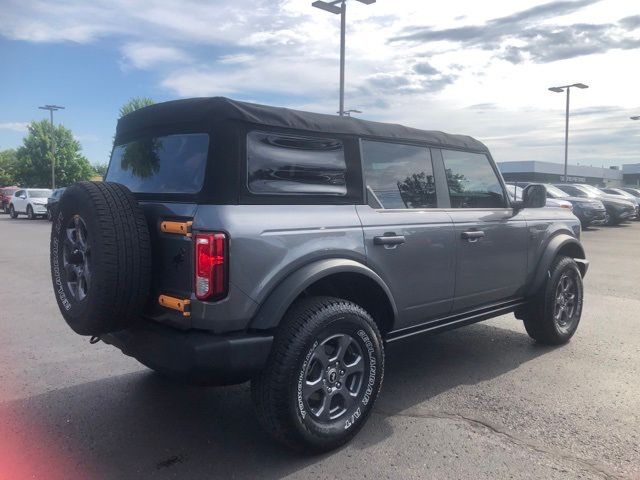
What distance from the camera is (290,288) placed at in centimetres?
299

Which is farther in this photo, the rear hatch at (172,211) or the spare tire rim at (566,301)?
the spare tire rim at (566,301)

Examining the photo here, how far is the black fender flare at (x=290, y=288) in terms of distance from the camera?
2.94 meters

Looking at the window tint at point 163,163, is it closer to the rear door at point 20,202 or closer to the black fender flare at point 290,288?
the black fender flare at point 290,288

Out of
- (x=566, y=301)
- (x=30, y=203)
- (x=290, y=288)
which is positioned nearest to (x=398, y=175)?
(x=290, y=288)

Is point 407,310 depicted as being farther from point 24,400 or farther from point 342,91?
point 342,91

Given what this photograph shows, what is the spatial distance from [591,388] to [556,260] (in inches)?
55.6

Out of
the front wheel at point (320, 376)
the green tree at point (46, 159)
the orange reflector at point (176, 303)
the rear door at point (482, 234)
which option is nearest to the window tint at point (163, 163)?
the orange reflector at point (176, 303)

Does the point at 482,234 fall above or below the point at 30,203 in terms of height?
above

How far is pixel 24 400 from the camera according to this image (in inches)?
155

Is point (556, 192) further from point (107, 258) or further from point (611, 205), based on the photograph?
point (107, 258)

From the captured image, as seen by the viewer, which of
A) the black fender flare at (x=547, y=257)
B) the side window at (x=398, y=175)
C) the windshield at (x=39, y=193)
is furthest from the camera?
the windshield at (x=39, y=193)

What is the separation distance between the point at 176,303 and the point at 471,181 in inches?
107

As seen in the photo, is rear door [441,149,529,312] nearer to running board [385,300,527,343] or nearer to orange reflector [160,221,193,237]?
running board [385,300,527,343]

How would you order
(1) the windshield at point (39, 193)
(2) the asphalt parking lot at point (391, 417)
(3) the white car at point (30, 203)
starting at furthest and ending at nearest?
(1) the windshield at point (39, 193), (3) the white car at point (30, 203), (2) the asphalt parking lot at point (391, 417)
